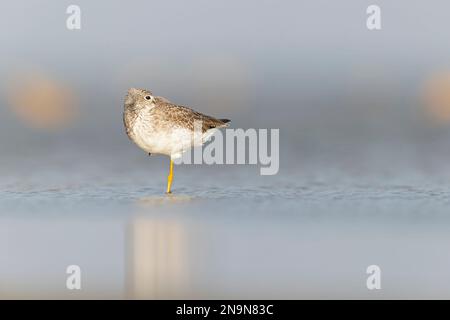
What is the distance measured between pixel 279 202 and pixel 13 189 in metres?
3.69

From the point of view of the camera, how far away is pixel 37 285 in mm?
8047

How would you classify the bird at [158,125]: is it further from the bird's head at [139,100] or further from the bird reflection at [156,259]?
the bird reflection at [156,259]

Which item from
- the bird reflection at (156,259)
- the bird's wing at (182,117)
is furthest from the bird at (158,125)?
the bird reflection at (156,259)

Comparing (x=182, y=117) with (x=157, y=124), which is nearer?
(x=157, y=124)

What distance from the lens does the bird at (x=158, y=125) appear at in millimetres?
13125

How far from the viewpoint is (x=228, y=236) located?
9.63 metres

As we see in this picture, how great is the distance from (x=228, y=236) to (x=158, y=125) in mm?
3891

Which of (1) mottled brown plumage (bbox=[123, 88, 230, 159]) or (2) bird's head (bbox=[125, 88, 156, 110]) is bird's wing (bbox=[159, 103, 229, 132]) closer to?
(1) mottled brown plumage (bbox=[123, 88, 230, 159])

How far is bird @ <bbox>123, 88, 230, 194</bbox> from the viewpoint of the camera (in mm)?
13125

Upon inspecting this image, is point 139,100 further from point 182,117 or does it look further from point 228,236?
point 228,236

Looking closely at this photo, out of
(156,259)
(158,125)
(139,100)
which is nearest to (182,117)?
(158,125)

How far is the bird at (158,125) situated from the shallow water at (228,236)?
0.58m

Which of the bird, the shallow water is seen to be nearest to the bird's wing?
the bird
